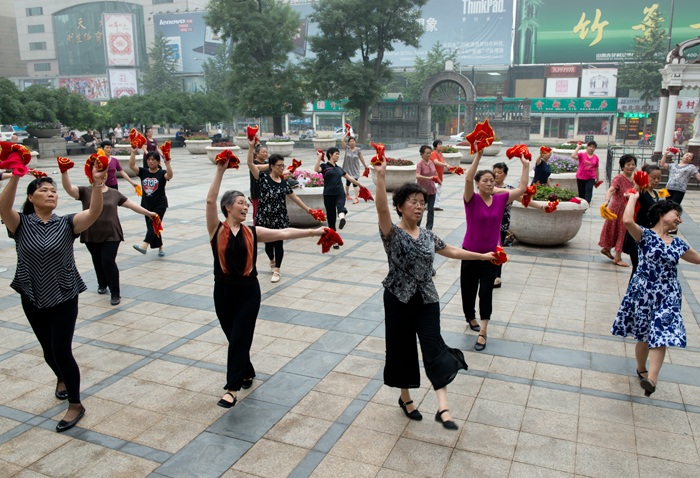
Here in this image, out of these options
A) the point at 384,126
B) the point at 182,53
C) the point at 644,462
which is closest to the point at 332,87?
the point at 384,126

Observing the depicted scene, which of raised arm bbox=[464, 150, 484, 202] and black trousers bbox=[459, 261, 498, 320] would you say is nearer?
raised arm bbox=[464, 150, 484, 202]

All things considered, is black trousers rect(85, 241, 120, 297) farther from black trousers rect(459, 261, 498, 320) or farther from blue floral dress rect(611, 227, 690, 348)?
blue floral dress rect(611, 227, 690, 348)

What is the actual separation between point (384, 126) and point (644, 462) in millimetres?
37882

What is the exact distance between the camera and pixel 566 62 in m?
51.9

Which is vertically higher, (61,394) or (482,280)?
(482,280)

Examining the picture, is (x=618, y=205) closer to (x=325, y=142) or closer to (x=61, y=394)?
(x=61, y=394)

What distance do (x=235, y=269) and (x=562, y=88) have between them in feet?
175

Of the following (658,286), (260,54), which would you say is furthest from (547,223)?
(260,54)

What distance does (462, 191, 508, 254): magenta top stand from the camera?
5469mm

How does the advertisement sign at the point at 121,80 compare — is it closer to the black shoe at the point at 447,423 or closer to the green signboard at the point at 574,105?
the green signboard at the point at 574,105

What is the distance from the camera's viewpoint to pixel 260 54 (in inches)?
1380

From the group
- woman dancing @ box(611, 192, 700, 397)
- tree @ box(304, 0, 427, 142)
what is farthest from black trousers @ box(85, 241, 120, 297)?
tree @ box(304, 0, 427, 142)

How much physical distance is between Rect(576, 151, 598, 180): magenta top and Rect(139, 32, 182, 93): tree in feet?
213

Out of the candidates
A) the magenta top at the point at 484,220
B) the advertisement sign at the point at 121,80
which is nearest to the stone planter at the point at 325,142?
the magenta top at the point at 484,220
